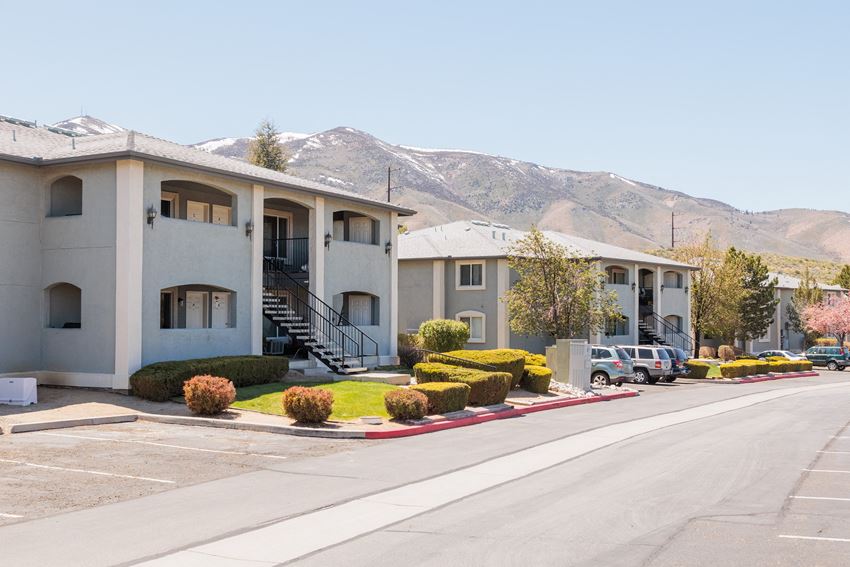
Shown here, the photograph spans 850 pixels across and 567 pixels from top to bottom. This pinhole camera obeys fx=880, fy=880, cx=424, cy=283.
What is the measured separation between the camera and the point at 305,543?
9695 millimetres

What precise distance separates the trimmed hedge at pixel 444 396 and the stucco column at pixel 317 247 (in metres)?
9.36

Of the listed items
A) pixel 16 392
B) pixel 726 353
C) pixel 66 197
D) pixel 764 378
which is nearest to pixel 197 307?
pixel 66 197

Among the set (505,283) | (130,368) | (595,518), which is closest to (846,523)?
(595,518)

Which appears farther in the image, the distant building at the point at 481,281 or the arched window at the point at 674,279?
the arched window at the point at 674,279

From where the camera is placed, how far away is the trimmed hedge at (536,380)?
29047 millimetres

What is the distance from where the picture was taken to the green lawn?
21.4 metres

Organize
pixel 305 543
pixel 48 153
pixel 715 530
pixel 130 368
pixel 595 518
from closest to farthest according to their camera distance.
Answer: pixel 305 543
pixel 715 530
pixel 595 518
pixel 130 368
pixel 48 153

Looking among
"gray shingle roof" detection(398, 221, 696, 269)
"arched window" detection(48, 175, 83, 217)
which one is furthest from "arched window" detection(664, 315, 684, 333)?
"arched window" detection(48, 175, 83, 217)

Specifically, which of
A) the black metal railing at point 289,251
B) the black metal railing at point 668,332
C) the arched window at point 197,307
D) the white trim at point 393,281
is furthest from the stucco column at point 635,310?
the arched window at point 197,307

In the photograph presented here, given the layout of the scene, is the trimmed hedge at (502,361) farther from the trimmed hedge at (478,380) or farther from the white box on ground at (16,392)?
the white box on ground at (16,392)

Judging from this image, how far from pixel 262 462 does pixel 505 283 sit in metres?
A: 30.4

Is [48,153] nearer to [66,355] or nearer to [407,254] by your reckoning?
[66,355]

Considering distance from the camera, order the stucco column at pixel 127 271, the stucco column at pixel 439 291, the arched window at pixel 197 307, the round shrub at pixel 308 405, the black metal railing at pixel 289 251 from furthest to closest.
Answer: the stucco column at pixel 439 291 < the black metal railing at pixel 289 251 < the arched window at pixel 197 307 < the stucco column at pixel 127 271 < the round shrub at pixel 308 405

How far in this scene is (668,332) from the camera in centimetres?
5575
